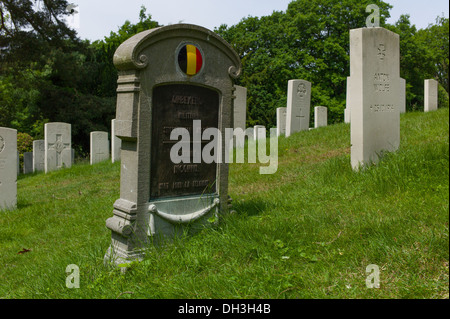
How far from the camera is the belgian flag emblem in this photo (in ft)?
13.0

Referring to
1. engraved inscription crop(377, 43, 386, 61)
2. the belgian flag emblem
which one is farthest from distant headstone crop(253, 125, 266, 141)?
the belgian flag emblem

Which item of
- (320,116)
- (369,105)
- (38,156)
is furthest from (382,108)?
(38,156)

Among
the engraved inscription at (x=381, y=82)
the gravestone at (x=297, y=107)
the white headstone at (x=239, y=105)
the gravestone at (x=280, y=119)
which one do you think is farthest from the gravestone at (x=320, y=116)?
the engraved inscription at (x=381, y=82)

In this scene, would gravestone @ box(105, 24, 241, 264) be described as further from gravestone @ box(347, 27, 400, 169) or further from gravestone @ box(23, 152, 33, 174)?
gravestone @ box(23, 152, 33, 174)

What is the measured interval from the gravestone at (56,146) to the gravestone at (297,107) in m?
7.49

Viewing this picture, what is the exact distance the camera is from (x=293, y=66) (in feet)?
95.2

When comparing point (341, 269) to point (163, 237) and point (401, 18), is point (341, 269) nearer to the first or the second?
point (163, 237)

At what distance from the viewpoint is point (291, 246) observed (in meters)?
3.31

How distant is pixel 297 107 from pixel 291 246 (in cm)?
1002

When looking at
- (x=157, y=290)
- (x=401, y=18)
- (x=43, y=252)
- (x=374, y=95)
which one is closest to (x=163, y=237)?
(x=157, y=290)

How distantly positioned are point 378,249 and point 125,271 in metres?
2.07

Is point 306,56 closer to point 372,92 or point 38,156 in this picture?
point 38,156
